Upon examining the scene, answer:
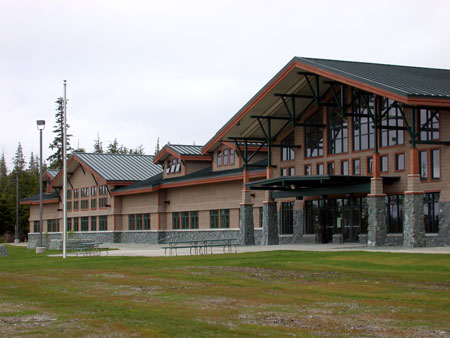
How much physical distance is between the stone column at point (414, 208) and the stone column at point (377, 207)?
2.32m

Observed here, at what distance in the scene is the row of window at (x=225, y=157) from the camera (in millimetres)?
54188

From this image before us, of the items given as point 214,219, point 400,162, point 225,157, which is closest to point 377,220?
point 400,162

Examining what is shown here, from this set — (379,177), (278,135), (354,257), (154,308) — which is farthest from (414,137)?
(154,308)

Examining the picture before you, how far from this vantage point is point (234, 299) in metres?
15.7

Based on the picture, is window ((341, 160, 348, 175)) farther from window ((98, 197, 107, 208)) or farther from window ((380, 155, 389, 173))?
window ((98, 197, 107, 208))

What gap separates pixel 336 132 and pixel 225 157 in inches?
527

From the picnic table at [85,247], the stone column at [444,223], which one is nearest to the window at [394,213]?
the stone column at [444,223]

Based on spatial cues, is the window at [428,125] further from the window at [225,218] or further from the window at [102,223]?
the window at [102,223]

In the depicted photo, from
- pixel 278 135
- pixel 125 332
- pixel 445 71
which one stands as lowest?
pixel 125 332

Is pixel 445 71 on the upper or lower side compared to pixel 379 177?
upper

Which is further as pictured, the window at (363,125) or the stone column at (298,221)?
the stone column at (298,221)

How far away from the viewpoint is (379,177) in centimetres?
3756

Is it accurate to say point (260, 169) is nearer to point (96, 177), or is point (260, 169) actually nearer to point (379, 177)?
point (379, 177)

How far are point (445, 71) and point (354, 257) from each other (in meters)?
19.1
